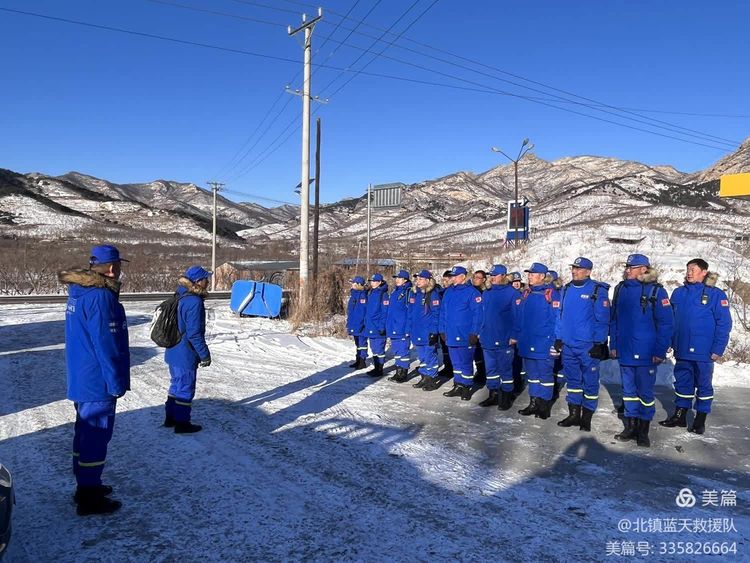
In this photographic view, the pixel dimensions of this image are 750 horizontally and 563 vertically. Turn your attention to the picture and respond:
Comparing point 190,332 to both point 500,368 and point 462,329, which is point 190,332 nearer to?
point 462,329

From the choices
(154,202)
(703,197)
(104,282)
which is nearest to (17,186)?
(154,202)

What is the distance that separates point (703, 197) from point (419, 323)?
365 feet

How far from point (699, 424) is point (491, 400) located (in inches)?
98.7

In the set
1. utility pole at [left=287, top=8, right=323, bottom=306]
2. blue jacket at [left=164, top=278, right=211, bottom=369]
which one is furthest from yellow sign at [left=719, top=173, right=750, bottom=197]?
blue jacket at [left=164, top=278, right=211, bottom=369]

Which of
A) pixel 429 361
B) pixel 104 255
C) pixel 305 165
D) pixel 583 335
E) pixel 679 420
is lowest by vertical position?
pixel 679 420

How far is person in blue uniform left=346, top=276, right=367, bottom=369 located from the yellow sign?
32.4 ft

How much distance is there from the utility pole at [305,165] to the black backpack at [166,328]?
9.97 m

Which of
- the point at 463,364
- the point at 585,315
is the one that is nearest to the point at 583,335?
the point at 585,315

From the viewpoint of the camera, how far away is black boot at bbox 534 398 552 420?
257 inches

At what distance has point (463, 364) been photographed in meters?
7.59

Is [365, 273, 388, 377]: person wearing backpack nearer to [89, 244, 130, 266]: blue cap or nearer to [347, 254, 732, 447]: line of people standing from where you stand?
[347, 254, 732, 447]: line of people standing

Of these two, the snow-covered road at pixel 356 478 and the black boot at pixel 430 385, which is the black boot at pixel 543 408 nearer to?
the snow-covered road at pixel 356 478

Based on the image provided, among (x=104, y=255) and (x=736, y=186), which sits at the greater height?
(x=736, y=186)

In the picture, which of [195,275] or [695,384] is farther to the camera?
[695,384]
